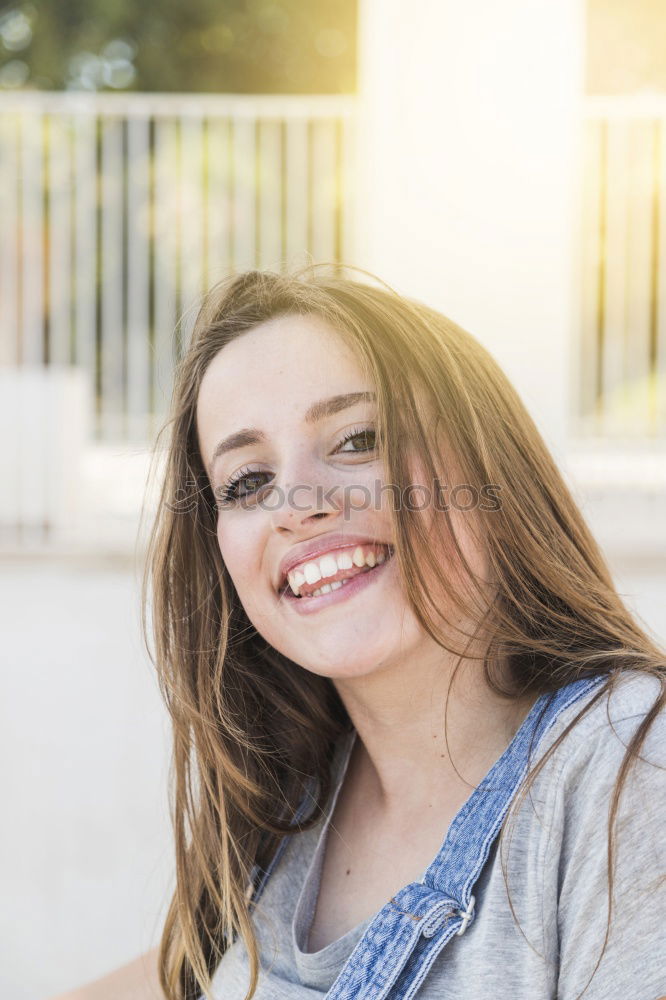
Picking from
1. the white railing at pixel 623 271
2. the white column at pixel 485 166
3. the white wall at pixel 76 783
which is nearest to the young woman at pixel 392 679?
the white wall at pixel 76 783

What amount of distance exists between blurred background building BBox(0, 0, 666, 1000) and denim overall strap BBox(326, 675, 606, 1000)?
6.26ft

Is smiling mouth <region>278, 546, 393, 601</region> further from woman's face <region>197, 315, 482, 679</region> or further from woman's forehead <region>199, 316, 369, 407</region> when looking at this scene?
woman's forehead <region>199, 316, 369, 407</region>

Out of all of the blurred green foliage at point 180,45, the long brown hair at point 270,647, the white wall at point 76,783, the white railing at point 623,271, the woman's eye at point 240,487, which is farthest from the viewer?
the blurred green foliage at point 180,45

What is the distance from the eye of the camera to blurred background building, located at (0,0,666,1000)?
3316 millimetres

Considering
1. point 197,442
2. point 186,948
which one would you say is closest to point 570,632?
point 197,442

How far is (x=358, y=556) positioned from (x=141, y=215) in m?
2.91

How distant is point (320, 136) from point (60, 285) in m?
1.13

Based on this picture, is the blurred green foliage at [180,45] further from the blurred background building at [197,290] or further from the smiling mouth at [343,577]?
the smiling mouth at [343,577]

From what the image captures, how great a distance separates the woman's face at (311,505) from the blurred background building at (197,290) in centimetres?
173

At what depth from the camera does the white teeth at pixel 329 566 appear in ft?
4.30

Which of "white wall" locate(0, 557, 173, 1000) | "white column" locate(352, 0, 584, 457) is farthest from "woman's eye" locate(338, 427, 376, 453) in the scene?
"white column" locate(352, 0, 584, 457)

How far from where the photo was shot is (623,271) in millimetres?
3869

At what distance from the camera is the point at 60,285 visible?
3.85 m

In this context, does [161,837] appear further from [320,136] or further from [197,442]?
[320,136]
